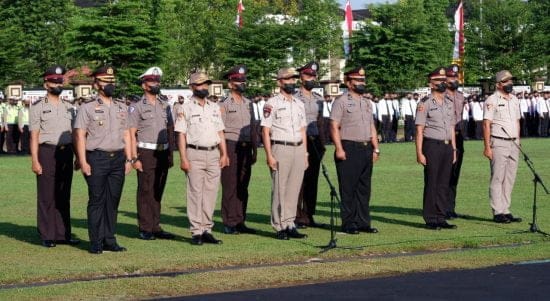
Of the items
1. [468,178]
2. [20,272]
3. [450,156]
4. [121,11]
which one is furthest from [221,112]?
[121,11]

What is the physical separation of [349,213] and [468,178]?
9.43m

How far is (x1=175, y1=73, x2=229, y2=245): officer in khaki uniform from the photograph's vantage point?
1380cm

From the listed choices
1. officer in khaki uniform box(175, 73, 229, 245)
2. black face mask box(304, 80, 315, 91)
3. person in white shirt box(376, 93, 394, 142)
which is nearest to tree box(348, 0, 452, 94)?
person in white shirt box(376, 93, 394, 142)

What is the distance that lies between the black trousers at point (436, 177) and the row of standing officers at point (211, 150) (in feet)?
0.04

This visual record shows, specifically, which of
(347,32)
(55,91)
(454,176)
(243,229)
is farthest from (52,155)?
(347,32)

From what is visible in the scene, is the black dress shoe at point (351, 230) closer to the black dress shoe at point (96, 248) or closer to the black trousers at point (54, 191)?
the black dress shoe at point (96, 248)

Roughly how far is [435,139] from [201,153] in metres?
3.40

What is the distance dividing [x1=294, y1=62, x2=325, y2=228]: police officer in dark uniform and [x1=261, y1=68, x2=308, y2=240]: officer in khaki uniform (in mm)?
1153

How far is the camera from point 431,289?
10.5 metres

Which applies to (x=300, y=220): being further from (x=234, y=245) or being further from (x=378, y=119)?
(x=378, y=119)

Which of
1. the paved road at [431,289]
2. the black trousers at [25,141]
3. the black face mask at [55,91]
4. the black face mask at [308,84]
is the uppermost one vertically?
the black face mask at [308,84]

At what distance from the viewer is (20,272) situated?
11.6 m

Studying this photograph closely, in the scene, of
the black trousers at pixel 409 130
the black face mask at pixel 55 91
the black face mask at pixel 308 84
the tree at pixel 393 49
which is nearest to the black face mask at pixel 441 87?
the black face mask at pixel 308 84

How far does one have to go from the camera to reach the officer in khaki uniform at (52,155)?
45.0ft
